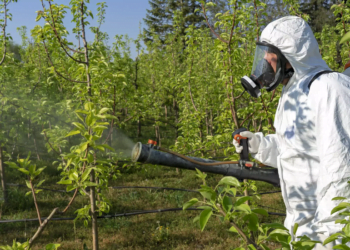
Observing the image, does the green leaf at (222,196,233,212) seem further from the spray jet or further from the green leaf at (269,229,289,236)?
the spray jet

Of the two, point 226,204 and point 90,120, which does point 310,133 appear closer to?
point 226,204

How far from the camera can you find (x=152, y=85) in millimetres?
13867

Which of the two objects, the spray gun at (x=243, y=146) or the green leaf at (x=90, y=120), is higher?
the green leaf at (x=90, y=120)

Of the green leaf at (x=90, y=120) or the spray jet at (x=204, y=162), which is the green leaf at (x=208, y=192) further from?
the green leaf at (x=90, y=120)

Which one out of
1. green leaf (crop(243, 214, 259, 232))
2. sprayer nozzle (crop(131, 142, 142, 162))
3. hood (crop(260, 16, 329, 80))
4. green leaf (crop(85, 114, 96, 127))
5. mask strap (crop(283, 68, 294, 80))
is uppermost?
hood (crop(260, 16, 329, 80))

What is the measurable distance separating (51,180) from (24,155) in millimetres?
2584

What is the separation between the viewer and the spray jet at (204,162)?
1758 mm

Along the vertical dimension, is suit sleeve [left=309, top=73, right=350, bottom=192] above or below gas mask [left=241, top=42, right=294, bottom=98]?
below

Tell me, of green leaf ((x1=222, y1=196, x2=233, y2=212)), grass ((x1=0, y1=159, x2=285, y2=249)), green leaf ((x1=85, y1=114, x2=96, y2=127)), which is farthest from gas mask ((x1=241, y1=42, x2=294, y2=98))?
grass ((x1=0, y1=159, x2=285, y2=249))

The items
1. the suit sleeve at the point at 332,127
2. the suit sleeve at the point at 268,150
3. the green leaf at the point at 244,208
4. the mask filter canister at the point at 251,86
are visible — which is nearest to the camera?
the green leaf at the point at 244,208

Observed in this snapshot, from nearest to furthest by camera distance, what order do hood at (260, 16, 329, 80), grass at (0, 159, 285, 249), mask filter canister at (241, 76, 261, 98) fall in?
hood at (260, 16, 329, 80), mask filter canister at (241, 76, 261, 98), grass at (0, 159, 285, 249)

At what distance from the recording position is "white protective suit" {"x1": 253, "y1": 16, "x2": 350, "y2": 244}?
1.59m

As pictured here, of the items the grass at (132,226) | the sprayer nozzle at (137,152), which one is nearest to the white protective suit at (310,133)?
the sprayer nozzle at (137,152)

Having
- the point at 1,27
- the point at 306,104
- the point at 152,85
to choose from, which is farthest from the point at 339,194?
the point at 152,85
